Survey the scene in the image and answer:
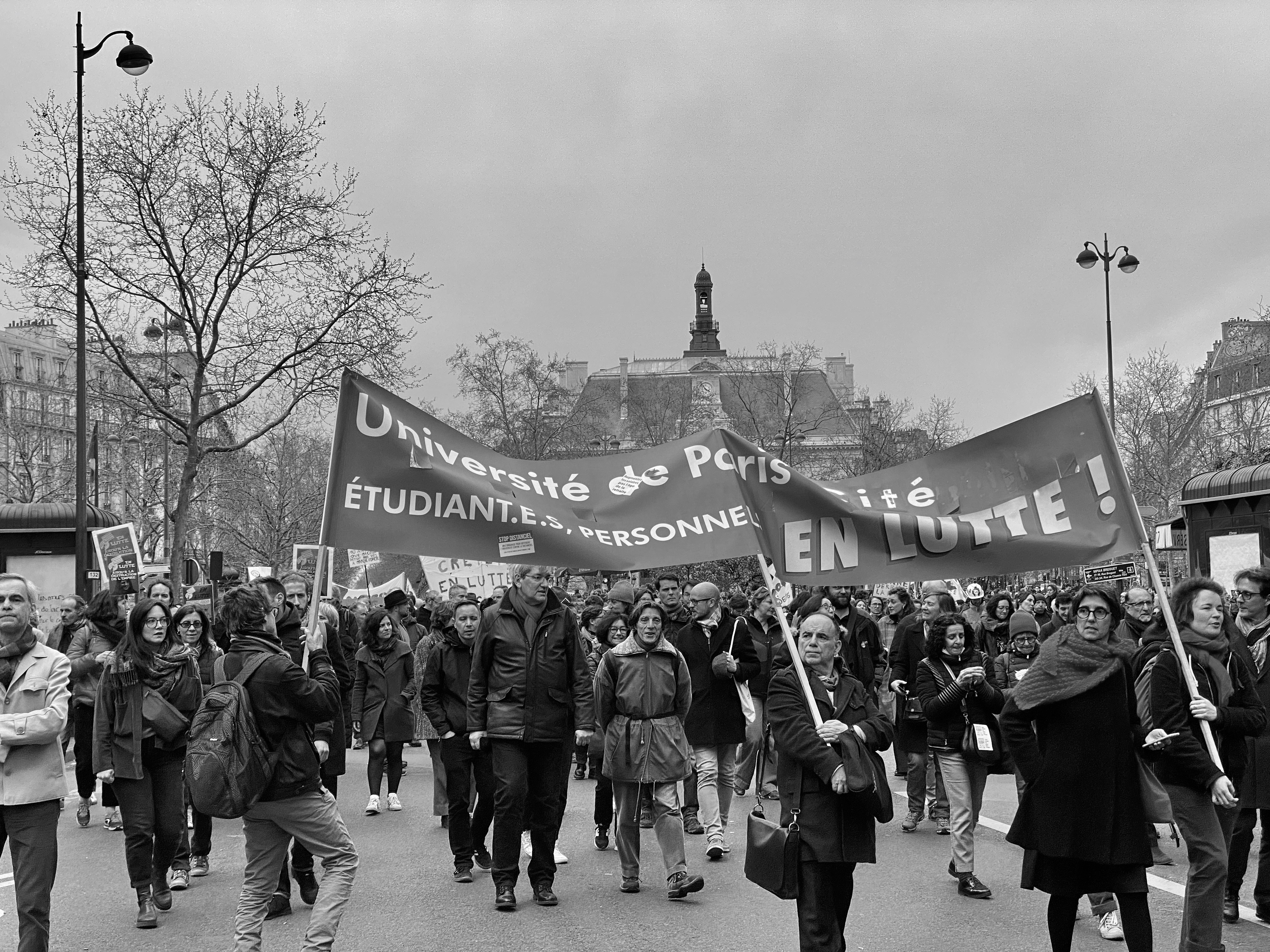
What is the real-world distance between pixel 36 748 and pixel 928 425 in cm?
5670

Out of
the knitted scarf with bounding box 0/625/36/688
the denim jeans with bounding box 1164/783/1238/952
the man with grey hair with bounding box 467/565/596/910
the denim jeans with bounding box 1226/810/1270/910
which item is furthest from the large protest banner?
the denim jeans with bounding box 1226/810/1270/910

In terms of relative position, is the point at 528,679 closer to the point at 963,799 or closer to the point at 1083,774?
the point at 963,799

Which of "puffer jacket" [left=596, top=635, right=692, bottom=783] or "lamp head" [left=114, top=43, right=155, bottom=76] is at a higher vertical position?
"lamp head" [left=114, top=43, right=155, bottom=76]

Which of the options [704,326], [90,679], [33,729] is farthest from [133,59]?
[704,326]

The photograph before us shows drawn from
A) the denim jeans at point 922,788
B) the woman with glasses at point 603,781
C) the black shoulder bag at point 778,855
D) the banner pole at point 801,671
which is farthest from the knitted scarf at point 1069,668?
the denim jeans at point 922,788

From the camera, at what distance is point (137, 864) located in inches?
289

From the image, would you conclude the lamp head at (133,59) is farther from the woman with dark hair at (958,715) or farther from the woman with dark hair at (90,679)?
the woman with dark hair at (958,715)

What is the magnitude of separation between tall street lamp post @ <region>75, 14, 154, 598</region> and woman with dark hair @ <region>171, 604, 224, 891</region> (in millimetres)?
12402

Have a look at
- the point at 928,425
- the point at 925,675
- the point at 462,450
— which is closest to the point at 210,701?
the point at 462,450

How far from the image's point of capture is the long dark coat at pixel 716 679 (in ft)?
31.1

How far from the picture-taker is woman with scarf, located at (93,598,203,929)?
24.3 ft

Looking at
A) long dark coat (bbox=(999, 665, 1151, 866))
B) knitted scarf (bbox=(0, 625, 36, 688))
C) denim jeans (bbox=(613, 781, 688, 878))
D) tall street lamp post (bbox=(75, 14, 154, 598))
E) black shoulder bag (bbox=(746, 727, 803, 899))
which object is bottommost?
denim jeans (bbox=(613, 781, 688, 878))

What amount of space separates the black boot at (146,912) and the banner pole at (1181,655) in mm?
5352

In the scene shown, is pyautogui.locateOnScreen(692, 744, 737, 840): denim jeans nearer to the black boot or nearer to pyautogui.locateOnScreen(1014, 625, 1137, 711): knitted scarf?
the black boot
